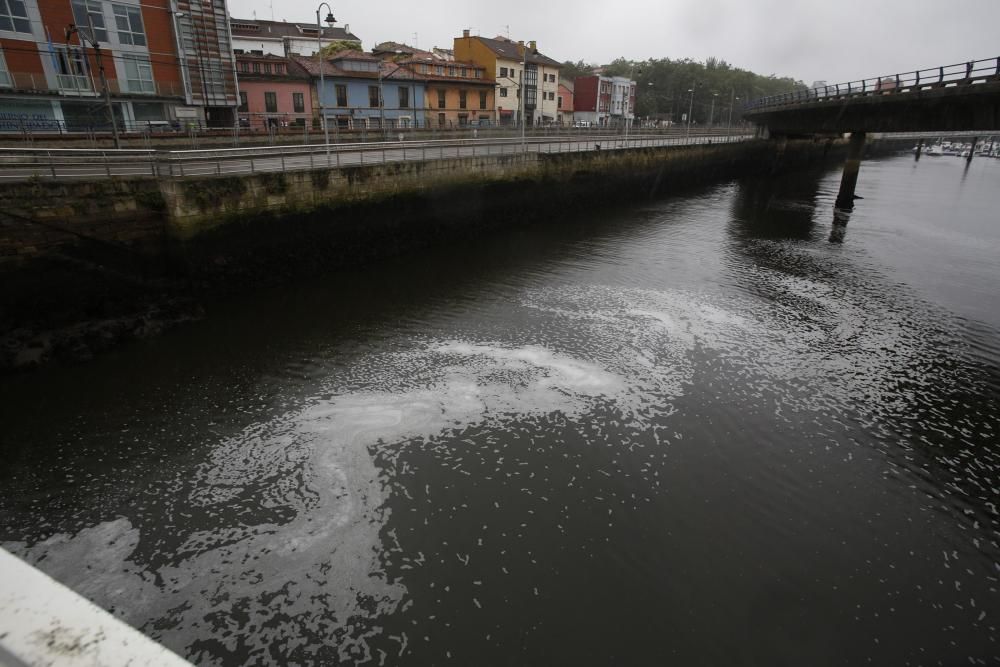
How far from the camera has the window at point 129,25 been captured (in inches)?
1255

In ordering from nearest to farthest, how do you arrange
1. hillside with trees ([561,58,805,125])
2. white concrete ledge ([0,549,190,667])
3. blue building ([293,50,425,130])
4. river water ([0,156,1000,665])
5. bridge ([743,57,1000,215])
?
white concrete ledge ([0,549,190,667]) < river water ([0,156,1000,665]) < bridge ([743,57,1000,215]) < blue building ([293,50,425,130]) < hillside with trees ([561,58,805,125])

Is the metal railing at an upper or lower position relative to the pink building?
lower

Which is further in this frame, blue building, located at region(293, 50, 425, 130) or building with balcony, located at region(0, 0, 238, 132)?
blue building, located at region(293, 50, 425, 130)

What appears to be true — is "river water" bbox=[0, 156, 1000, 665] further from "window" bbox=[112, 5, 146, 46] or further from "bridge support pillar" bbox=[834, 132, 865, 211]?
"window" bbox=[112, 5, 146, 46]

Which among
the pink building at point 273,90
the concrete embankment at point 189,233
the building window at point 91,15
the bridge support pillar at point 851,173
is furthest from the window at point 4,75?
the bridge support pillar at point 851,173

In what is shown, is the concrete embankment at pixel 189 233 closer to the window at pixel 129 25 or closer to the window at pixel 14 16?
the window at pixel 14 16

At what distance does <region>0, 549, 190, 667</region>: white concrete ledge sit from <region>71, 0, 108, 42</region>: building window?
39.1 m

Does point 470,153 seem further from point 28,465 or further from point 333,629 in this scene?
point 333,629

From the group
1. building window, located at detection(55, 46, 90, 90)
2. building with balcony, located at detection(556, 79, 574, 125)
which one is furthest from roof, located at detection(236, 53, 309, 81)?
building with balcony, located at detection(556, 79, 574, 125)

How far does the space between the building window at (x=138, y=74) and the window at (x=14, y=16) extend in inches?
179

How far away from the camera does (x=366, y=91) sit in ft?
176

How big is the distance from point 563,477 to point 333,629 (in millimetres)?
4767

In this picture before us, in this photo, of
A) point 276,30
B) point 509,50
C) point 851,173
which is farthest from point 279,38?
point 851,173

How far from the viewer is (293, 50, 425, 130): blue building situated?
5125 cm
